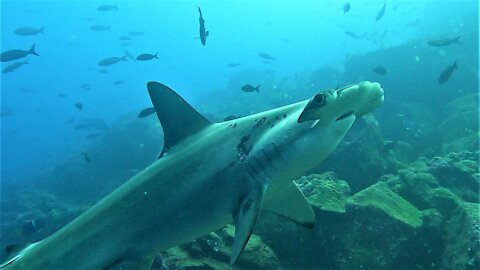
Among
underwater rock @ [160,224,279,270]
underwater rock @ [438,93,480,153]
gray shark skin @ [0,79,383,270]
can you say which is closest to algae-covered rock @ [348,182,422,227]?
underwater rock @ [160,224,279,270]

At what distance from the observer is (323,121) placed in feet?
8.24

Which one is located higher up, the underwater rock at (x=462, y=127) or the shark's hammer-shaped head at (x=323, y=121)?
the shark's hammer-shaped head at (x=323, y=121)

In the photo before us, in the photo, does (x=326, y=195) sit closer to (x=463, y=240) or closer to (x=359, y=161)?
(x=463, y=240)

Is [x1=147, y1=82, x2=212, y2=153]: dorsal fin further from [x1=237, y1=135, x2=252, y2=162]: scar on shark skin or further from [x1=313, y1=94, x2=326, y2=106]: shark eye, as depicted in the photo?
[x1=313, y1=94, x2=326, y2=106]: shark eye

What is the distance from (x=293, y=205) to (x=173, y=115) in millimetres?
1558

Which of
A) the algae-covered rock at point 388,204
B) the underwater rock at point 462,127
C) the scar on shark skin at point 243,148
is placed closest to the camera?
the scar on shark skin at point 243,148

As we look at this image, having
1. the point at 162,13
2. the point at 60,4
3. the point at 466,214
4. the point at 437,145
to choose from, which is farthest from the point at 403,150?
the point at 162,13

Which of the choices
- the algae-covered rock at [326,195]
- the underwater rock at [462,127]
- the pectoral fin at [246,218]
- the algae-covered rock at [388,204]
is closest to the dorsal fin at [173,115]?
the pectoral fin at [246,218]

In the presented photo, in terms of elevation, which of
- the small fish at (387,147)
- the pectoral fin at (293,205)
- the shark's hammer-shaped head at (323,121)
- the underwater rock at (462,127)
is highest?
the shark's hammer-shaped head at (323,121)

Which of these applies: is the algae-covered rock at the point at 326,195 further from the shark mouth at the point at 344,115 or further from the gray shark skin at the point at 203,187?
the shark mouth at the point at 344,115

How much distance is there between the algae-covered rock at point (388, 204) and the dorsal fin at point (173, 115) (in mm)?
3195

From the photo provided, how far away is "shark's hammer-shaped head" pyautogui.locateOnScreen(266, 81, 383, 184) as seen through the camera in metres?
2.44

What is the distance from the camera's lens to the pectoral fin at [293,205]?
3.47 metres

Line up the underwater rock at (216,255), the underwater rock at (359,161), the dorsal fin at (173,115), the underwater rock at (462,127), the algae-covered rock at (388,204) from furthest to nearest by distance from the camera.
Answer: the underwater rock at (462,127) → the underwater rock at (359,161) → the algae-covered rock at (388,204) → the underwater rock at (216,255) → the dorsal fin at (173,115)
